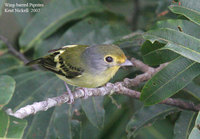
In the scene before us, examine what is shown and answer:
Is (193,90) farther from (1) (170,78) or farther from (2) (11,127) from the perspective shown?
A: (2) (11,127)

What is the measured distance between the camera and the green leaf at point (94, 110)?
9.46 feet

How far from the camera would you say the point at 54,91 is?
10.8 feet

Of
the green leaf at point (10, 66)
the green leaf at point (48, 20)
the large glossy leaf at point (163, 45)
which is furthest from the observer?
the green leaf at point (10, 66)

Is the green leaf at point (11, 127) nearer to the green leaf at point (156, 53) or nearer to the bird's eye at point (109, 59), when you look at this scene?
the green leaf at point (156, 53)

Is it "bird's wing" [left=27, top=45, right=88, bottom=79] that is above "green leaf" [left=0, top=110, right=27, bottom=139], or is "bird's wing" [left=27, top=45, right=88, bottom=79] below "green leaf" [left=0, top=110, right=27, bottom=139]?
below

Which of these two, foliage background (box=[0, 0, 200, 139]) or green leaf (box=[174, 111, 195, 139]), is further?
green leaf (box=[174, 111, 195, 139])

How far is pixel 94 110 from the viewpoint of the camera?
9.63 ft

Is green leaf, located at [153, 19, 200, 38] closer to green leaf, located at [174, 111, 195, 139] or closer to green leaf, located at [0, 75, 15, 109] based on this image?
green leaf, located at [174, 111, 195, 139]

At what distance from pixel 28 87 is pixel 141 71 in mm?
1392

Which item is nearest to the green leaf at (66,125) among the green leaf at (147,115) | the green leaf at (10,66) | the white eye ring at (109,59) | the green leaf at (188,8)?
the green leaf at (147,115)

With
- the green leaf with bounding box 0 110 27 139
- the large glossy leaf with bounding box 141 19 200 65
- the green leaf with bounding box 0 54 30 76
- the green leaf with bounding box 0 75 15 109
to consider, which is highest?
the large glossy leaf with bounding box 141 19 200 65

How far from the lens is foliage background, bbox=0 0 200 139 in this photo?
2.20m

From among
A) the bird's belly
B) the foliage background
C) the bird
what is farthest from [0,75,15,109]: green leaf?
the bird's belly

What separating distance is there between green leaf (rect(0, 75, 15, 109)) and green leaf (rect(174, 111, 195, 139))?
1.60 meters
